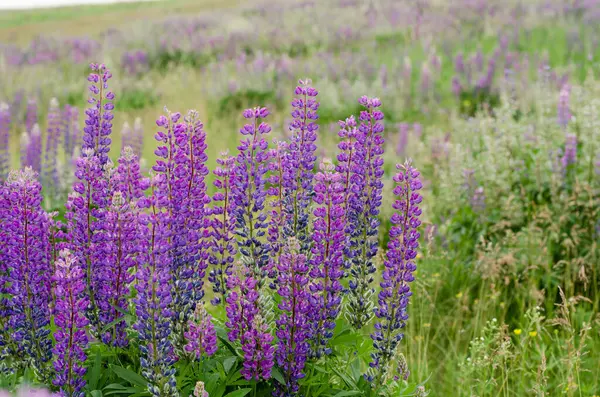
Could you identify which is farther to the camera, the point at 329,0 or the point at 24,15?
the point at 24,15

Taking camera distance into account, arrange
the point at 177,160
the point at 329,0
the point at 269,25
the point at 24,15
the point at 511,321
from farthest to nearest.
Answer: the point at 24,15 → the point at 329,0 → the point at 269,25 → the point at 511,321 → the point at 177,160

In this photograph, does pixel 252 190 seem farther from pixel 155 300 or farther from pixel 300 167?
pixel 155 300

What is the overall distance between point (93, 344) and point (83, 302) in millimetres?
497

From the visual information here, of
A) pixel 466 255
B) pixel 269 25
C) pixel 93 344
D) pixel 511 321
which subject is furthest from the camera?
pixel 269 25

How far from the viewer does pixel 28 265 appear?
2566 mm

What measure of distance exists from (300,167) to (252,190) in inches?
8.4

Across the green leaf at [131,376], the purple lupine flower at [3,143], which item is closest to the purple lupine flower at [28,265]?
the green leaf at [131,376]

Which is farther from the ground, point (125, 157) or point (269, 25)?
point (269, 25)

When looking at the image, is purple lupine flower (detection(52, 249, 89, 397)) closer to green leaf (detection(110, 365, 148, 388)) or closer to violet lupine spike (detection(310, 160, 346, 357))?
green leaf (detection(110, 365, 148, 388))

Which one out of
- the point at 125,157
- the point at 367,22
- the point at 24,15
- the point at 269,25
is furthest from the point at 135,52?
the point at 24,15

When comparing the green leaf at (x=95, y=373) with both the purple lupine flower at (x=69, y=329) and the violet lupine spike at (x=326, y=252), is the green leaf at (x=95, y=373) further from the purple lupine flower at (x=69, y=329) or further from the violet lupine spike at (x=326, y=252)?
the violet lupine spike at (x=326, y=252)

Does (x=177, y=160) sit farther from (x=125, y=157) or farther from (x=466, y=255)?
(x=466, y=255)

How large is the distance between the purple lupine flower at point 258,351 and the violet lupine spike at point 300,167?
444mm

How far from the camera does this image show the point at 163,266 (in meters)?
2.31
